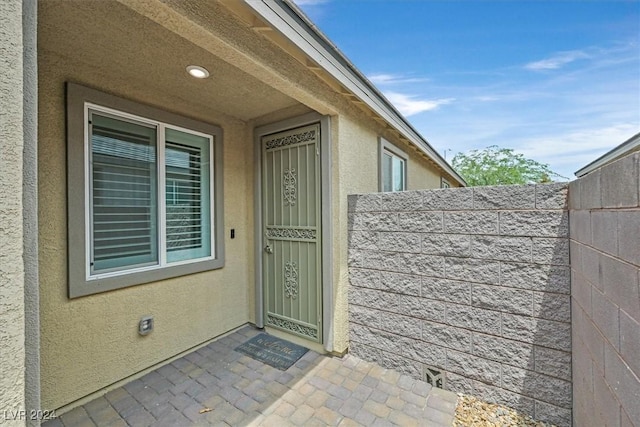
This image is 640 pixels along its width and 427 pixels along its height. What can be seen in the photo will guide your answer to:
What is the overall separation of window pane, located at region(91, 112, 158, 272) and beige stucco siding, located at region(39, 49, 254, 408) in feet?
0.88

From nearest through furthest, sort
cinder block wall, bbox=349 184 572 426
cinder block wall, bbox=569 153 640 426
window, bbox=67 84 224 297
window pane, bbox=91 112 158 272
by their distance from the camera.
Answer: cinder block wall, bbox=569 153 640 426 → cinder block wall, bbox=349 184 572 426 → window, bbox=67 84 224 297 → window pane, bbox=91 112 158 272

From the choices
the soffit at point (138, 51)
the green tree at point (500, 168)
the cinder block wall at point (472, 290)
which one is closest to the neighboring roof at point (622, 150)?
the cinder block wall at point (472, 290)

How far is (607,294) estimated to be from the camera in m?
1.35

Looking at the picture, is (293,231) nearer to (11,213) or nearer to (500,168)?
(11,213)

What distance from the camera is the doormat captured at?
10.3 ft

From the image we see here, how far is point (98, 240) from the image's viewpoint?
2672 mm

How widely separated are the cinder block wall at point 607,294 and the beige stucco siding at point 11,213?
223cm

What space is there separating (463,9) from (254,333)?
7.17m

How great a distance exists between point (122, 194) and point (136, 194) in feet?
0.43

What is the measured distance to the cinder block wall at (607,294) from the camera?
3.53ft

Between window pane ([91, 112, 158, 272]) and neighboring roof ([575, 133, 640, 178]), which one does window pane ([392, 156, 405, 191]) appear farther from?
window pane ([91, 112, 158, 272])

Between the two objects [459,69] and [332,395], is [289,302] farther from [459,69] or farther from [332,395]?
[459,69]

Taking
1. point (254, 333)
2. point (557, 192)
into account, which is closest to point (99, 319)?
point (254, 333)

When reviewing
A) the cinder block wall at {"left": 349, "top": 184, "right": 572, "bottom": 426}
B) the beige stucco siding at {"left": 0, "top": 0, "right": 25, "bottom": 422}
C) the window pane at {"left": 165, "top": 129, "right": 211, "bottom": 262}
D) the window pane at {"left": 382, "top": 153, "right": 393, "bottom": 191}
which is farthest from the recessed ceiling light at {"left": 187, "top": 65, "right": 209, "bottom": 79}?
the window pane at {"left": 382, "top": 153, "right": 393, "bottom": 191}
